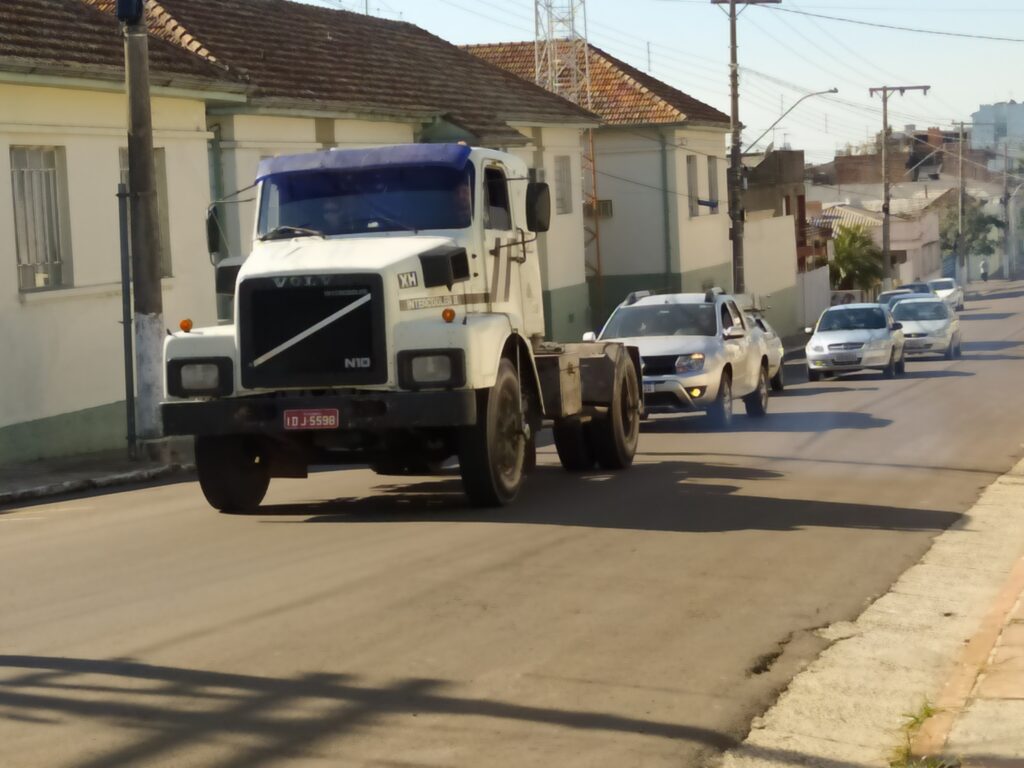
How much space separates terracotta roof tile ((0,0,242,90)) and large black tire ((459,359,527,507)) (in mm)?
8772

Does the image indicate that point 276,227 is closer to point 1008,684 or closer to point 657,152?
point 1008,684

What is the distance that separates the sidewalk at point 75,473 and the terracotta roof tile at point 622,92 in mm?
28844

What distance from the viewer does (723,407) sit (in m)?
21.3

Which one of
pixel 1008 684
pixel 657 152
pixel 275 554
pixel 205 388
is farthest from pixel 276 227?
pixel 657 152

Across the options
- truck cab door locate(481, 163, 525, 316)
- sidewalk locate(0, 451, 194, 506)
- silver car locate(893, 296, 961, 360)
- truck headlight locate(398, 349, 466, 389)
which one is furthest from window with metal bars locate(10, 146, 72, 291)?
silver car locate(893, 296, 961, 360)

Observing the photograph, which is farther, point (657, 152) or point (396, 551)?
point (657, 152)

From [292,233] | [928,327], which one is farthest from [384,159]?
[928,327]

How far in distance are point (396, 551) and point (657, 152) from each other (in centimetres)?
3662

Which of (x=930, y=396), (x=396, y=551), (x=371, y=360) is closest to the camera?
(x=396, y=551)

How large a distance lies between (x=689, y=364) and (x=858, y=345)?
12089 millimetres

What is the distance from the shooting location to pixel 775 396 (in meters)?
28.0

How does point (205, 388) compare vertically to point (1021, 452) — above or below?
above

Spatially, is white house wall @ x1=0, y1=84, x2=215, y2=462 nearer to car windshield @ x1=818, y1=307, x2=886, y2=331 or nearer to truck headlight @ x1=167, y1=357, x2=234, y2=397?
truck headlight @ x1=167, y1=357, x2=234, y2=397

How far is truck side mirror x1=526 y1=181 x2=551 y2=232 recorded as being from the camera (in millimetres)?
13461
